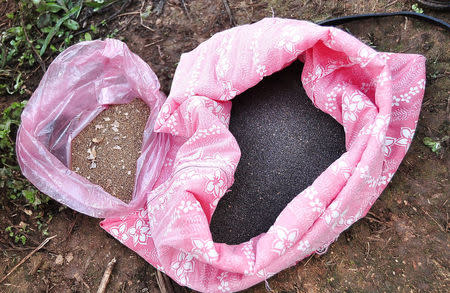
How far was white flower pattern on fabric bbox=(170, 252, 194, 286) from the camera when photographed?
1142 mm

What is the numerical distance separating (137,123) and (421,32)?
1.05 m

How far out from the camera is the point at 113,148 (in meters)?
1.38

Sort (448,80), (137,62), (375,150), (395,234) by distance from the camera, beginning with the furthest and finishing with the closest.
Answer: (137,62)
(448,80)
(395,234)
(375,150)

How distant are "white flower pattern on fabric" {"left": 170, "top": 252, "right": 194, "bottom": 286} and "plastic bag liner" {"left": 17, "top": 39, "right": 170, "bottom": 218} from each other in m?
0.24

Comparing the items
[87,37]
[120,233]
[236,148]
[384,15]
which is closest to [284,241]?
[236,148]

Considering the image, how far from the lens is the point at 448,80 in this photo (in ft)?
4.14

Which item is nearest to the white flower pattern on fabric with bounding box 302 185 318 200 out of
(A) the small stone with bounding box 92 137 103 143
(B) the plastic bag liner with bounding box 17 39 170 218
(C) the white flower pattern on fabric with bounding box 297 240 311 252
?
(C) the white flower pattern on fabric with bounding box 297 240 311 252

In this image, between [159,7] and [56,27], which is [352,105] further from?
[56,27]

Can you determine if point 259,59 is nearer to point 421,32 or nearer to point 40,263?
point 421,32

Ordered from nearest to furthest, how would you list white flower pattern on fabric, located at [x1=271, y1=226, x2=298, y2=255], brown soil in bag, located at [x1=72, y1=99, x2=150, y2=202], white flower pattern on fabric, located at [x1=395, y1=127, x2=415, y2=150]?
white flower pattern on fabric, located at [x1=271, y1=226, x2=298, y2=255]
white flower pattern on fabric, located at [x1=395, y1=127, x2=415, y2=150]
brown soil in bag, located at [x1=72, y1=99, x2=150, y2=202]


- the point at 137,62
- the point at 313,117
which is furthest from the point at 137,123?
the point at 313,117

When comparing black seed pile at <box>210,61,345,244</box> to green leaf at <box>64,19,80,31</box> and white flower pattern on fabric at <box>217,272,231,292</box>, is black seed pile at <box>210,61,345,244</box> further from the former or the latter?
green leaf at <box>64,19,80,31</box>

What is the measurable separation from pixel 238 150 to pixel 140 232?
415 mm

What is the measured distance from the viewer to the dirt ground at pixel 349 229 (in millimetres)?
1139
